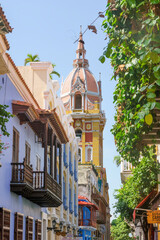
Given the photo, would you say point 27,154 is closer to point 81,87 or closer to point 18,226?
point 18,226

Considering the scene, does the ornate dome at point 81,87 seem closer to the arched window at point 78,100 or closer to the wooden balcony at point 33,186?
the arched window at point 78,100

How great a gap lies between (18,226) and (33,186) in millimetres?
1755

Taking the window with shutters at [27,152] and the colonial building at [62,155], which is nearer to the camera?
the window with shutters at [27,152]

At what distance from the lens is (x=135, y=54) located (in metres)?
8.55

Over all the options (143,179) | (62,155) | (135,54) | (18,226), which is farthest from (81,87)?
(135,54)

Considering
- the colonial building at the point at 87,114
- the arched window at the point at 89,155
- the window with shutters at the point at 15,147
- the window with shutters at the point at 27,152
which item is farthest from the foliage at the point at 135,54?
the arched window at the point at 89,155

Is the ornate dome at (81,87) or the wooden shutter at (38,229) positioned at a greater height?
the ornate dome at (81,87)

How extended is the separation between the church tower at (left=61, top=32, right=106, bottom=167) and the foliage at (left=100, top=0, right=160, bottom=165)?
2295 inches

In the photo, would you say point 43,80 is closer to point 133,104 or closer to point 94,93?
point 133,104

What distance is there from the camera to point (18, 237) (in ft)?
56.2

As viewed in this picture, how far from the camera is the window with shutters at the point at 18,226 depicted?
55.0 ft

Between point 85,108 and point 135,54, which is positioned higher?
point 85,108

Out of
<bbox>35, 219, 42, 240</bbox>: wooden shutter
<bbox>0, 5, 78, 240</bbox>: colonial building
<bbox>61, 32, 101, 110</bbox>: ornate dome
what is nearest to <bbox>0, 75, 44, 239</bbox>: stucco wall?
<bbox>0, 5, 78, 240</bbox>: colonial building

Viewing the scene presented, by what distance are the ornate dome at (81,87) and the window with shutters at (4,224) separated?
2304 inches
